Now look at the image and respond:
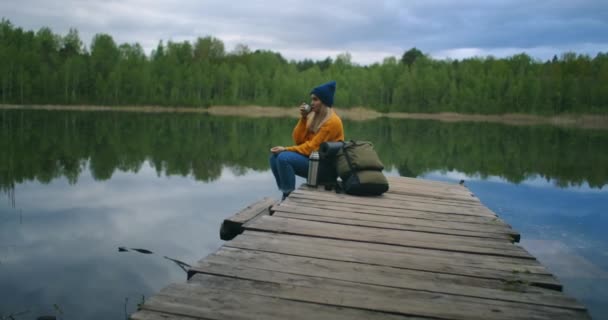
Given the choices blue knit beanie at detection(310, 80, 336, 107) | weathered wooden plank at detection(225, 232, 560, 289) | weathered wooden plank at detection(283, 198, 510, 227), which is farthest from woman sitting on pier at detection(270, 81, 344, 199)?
weathered wooden plank at detection(225, 232, 560, 289)

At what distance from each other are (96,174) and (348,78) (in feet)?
234

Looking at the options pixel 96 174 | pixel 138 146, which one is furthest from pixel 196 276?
pixel 138 146

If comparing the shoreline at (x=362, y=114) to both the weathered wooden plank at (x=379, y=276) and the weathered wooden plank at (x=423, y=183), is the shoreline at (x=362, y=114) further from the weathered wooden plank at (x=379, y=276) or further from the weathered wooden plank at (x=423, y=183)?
the weathered wooden plank at (x=379, y=276)

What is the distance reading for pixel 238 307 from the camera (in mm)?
2398

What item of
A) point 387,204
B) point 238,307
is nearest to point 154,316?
point 238,307

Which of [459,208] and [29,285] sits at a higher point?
→ [459,208]

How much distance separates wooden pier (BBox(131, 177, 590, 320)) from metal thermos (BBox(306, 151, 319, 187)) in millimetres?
1223

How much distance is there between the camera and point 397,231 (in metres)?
4.23

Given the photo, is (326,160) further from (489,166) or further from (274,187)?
(489,166)

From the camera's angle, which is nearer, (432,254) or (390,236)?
(432,254)

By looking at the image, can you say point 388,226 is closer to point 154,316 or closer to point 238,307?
point 238,307

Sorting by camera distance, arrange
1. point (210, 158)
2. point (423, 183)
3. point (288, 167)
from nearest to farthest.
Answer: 1. point (288, 167)
2. point (423, 183)
3. point (210, 158)

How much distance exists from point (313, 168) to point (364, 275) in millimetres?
3173

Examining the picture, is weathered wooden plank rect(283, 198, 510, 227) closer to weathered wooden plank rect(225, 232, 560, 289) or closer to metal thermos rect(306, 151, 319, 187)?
metal thermos rect(306, 151, 319, 187)
